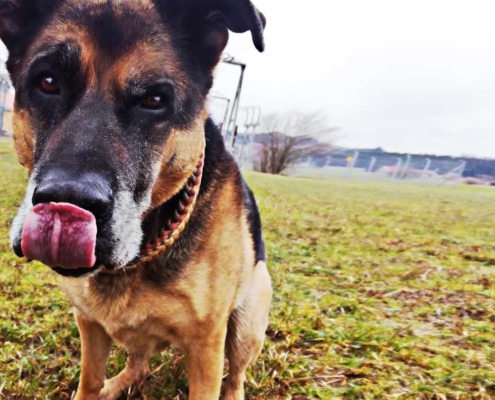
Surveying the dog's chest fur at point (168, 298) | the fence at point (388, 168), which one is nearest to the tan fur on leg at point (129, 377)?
the dog's chest fur at point (168, 298)

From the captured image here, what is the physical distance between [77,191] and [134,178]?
0.34 metres

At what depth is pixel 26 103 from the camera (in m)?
1.82

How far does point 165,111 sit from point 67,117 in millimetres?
392

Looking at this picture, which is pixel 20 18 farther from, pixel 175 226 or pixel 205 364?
pixel 205 364

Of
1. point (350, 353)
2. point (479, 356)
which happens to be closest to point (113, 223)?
point (350, 353)

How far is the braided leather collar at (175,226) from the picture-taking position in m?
1.98

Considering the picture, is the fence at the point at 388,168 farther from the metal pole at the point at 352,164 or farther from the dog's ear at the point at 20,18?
the dog's ear at the point at 20,18

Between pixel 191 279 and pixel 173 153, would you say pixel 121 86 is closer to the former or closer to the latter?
pixel 173 153

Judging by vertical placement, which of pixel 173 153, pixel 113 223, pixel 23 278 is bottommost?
pixel 23 278

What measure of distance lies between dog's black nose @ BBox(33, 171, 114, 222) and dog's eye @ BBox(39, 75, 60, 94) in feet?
1.59

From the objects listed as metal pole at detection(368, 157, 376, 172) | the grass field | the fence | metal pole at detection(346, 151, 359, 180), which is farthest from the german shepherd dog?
metal pole at detection(346, 151, 359, 180)

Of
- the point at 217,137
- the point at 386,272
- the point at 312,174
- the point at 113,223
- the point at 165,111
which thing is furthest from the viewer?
the point at 312,174

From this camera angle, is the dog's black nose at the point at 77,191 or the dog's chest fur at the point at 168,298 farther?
the dog's chest fur at the point at 168,298

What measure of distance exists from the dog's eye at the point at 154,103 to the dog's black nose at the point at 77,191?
454mm
